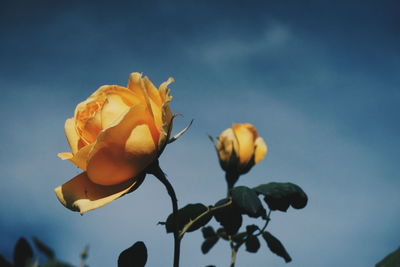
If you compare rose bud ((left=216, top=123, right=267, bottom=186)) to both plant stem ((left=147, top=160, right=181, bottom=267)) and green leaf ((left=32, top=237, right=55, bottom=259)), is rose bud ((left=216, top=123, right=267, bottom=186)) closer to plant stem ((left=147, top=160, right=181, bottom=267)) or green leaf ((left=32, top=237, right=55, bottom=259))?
plant stem ((left=147, top=160, right=181, bottom=267))

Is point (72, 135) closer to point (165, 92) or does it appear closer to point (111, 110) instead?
point (111, 110)

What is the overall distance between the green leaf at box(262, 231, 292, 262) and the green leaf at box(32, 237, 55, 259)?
3.65 feet

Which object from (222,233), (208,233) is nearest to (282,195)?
(222,233)

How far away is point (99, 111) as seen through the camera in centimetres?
88

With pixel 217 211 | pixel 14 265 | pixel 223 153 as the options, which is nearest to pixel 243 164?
pixel 223 153

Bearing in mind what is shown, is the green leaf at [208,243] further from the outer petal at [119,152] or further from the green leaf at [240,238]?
the outer petal at [119,152]

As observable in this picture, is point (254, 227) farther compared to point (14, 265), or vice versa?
point (254, 227)

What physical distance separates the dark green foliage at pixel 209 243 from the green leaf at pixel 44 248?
162 cm

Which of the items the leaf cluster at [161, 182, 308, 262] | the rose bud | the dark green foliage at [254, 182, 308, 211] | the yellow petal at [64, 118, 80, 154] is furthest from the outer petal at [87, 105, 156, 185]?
the rose bud

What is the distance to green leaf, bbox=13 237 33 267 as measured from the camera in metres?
0.44

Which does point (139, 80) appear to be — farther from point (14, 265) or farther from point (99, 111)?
point (14, 265)

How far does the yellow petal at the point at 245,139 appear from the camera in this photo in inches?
91.2

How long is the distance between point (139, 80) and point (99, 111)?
0.12 meters

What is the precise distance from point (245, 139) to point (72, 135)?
1.63 m
